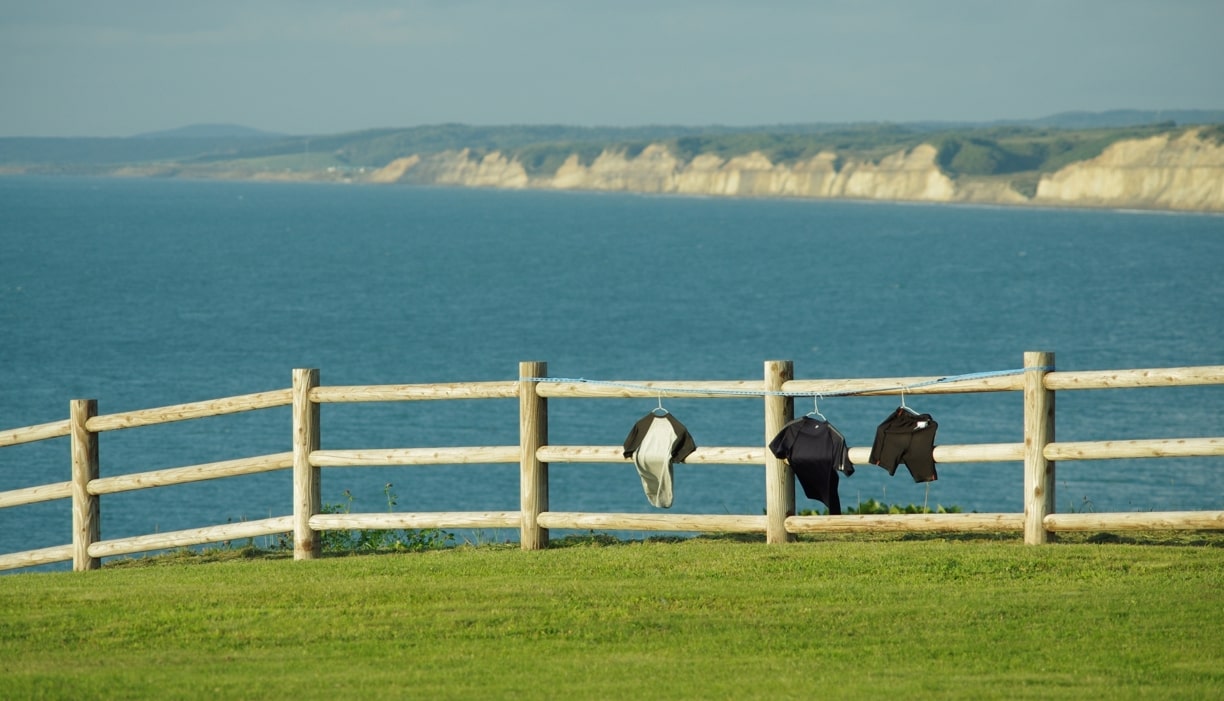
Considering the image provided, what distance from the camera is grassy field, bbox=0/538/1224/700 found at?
309 inches

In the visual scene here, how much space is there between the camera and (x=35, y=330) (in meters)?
71.0

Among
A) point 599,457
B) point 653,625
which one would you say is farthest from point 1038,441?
point 653,625

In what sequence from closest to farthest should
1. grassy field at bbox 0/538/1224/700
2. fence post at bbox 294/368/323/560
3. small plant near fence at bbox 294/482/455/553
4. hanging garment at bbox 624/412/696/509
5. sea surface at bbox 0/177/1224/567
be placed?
grassy field at bbox 0/538/1224/700 < hanging garment at bbox 624/412/696/509 < fence post at bbox 294/368/323/560 < small plant near fence at bbox 294/482/455/553 < sea surface at bbox 0/177/1224/567

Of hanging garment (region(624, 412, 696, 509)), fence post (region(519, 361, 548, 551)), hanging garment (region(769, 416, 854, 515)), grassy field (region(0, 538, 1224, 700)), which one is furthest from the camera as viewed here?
fence post (region(519, 361, 548, 551))

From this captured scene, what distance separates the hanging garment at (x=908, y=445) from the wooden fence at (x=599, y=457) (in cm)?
12

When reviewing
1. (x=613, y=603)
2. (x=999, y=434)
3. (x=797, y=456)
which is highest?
(x=797, y=456)

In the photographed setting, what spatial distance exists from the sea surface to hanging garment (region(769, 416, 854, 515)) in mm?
4023

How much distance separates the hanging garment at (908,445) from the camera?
1099 centimetres

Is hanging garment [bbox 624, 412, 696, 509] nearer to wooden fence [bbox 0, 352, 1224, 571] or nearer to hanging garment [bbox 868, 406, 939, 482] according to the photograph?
Answer: wooden fence [bbox 0, 352, 1224, 571]

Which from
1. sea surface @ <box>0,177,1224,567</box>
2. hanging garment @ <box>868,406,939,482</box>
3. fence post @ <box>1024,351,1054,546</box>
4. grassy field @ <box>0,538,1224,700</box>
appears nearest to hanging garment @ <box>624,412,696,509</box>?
grassy field @ <box>0,538,1224,700</box>

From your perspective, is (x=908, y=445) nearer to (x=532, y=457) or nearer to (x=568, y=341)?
(x=532, y=457)

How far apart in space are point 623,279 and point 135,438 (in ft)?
212

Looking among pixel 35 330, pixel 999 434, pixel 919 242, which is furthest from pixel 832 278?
pixel 999 434

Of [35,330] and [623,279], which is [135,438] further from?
[623,279]
